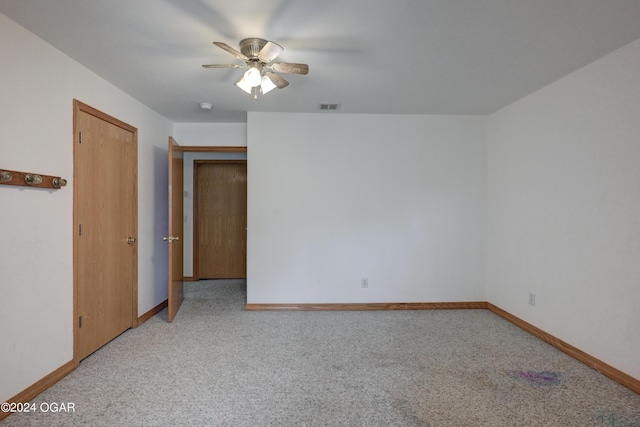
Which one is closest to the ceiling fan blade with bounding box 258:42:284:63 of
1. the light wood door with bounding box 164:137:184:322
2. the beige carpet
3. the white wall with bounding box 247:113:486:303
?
the white wall with bounding box 247:113:486:303

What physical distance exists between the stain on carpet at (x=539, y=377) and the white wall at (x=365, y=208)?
1.55m

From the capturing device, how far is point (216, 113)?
149 inches

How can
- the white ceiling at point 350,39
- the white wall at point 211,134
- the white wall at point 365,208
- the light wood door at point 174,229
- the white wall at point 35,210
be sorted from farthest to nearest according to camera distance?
1. the white wall at point 211,134
2. the white wall at point 365,208
3. the light wood door at point 174,229
4. the white wall at point 35,210
5. the white ceiling at point 350,39

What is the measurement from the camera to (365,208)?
389cm

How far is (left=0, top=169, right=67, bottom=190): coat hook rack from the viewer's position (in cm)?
185

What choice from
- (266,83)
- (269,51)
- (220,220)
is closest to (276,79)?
(266,83)

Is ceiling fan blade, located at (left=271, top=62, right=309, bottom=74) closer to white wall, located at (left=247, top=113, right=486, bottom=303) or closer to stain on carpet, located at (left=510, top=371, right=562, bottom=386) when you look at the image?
white wall, located at (left=247, top=113, right=486, bottom=303)

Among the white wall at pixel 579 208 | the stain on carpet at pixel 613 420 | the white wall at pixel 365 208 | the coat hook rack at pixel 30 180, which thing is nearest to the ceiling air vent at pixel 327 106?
the white wall at pixel 365 208

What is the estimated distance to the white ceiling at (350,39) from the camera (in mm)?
1801

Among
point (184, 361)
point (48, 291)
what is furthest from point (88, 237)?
point (184, 361)

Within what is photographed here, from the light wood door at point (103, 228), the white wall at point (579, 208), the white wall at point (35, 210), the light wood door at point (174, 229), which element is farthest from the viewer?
the light wood door at point (174, 229)

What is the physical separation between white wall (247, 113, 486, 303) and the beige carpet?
24.3 inches

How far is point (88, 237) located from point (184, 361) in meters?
1.32

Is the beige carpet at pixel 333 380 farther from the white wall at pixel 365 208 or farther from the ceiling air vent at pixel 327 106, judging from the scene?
the ceiling air vent at pixel 327 106
